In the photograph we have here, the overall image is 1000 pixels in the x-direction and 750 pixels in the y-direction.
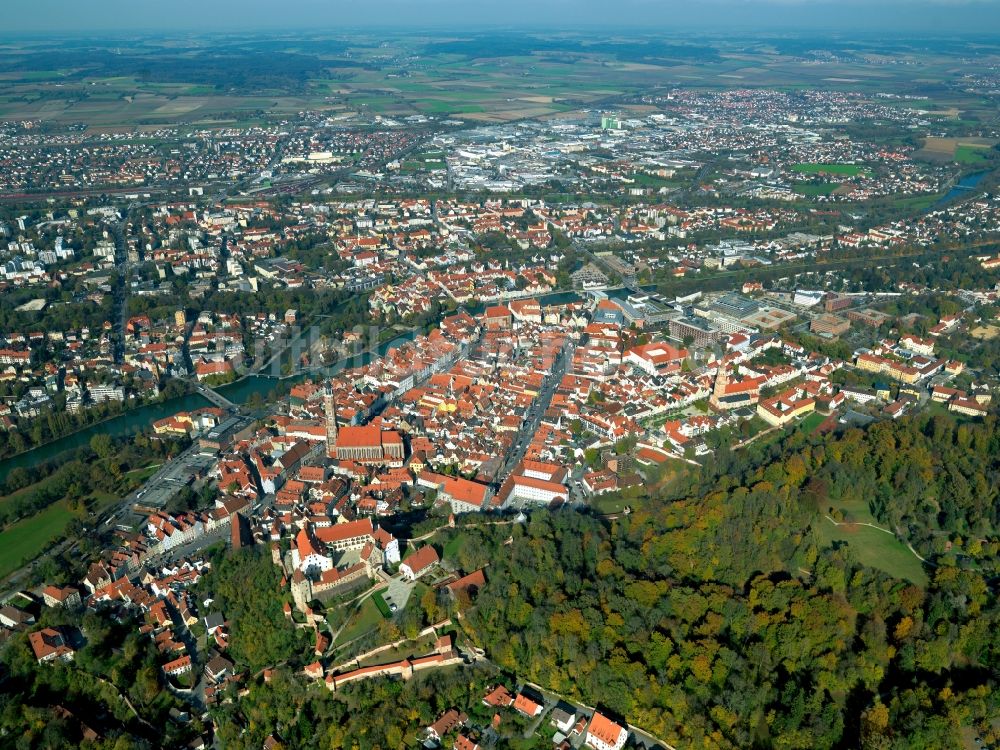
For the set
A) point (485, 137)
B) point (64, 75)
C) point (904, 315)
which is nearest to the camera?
point (904, 315)

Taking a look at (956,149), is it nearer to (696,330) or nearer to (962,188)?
(962,188)

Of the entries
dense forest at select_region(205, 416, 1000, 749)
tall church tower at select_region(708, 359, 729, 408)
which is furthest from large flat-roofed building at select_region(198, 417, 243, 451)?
tall church tower at select_region(708, 359, 729, 408)

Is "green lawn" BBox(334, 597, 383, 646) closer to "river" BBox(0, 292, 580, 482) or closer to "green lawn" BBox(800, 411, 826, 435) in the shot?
"river" BBox(0, 292, 580, 482)

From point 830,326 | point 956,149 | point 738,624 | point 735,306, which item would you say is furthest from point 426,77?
point 738,624

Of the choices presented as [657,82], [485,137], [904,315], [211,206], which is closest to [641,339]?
[904,315]

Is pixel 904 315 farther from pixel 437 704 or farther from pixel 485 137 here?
pixel 485 137

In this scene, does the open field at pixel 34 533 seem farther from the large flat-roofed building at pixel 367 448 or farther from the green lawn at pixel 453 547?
the green lawn at pixel 453 547
